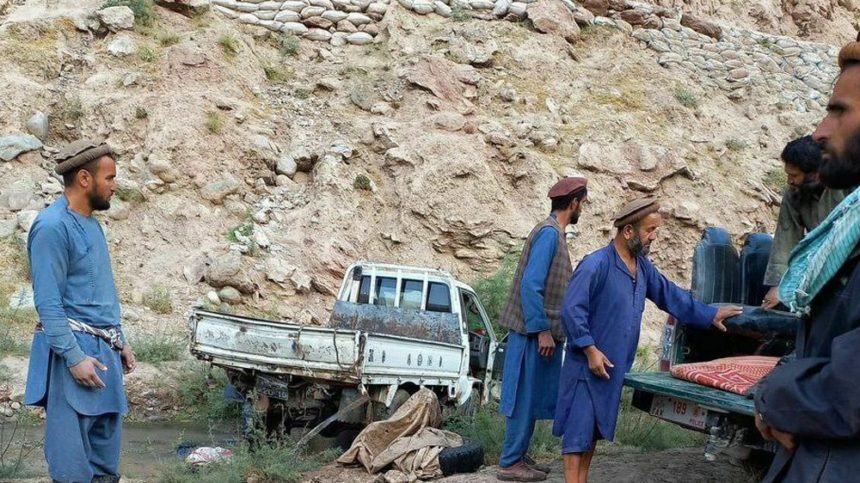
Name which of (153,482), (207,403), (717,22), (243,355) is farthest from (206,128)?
(717,22)

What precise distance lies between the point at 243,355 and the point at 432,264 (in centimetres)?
636

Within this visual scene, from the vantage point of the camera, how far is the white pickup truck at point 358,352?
691 cm

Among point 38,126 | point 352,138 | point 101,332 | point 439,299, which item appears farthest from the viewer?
point 352,138

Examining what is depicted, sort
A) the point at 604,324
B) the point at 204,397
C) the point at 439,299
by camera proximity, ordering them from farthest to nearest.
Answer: the point at 204,397, the point at 439,299, the point at 604,324

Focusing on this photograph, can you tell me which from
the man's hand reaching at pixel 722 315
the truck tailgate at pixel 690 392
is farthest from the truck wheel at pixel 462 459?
the man's hand reaching at pixel 722 315

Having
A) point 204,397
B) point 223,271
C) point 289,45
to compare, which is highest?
point 289,45

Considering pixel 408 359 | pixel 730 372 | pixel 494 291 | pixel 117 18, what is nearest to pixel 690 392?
pixel 730 372

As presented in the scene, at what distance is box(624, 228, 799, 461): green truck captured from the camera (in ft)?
13.4

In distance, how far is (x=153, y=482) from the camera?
5945 mm

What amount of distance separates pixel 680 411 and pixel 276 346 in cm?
363

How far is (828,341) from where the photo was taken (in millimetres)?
2004

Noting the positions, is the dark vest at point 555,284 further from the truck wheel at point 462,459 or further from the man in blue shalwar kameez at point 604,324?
the truck wheel at point 462,459

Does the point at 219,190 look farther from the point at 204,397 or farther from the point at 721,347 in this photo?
the point at 721,347

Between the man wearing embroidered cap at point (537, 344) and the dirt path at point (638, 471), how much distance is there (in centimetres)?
30
